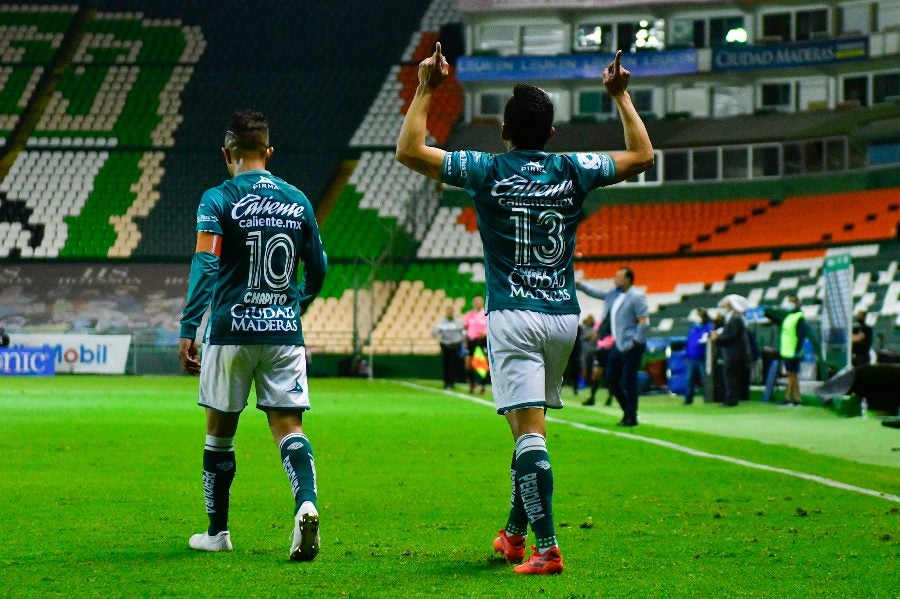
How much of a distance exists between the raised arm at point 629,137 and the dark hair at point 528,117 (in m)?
0.35

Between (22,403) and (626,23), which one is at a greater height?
(626,23)

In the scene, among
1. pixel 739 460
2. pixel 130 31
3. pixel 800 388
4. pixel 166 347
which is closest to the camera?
pixel 739 460

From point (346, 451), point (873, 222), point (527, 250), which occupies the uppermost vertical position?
point (873, 222)

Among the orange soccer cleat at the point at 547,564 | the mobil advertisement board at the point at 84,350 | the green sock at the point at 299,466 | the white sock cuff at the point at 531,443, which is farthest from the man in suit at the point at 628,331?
the mobil advertisement board at the point at 84,350

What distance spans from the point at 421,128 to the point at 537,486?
1.69m

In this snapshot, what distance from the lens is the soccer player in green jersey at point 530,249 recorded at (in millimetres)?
6199

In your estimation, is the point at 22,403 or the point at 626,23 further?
the point at 626,23

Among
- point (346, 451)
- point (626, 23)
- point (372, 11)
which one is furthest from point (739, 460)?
point (372, 11)

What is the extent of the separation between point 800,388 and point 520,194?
22.0 metres

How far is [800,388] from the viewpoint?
2723 cm

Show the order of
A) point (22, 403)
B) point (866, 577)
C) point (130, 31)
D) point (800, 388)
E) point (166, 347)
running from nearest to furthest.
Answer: point (866, 577) → point (22, 403) → point (800, 388) → point (166, 347) → point (130, 31)

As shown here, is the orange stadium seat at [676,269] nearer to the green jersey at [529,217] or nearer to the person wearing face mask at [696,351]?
the person wearing face mask at [696,351]

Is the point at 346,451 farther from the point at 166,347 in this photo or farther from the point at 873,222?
the point at 873,222

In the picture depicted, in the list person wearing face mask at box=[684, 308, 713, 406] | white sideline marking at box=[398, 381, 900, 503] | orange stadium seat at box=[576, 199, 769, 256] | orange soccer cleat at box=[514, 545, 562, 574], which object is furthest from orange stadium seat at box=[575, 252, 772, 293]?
orange soccer cleat at box=[514, 545, 562, 574]
